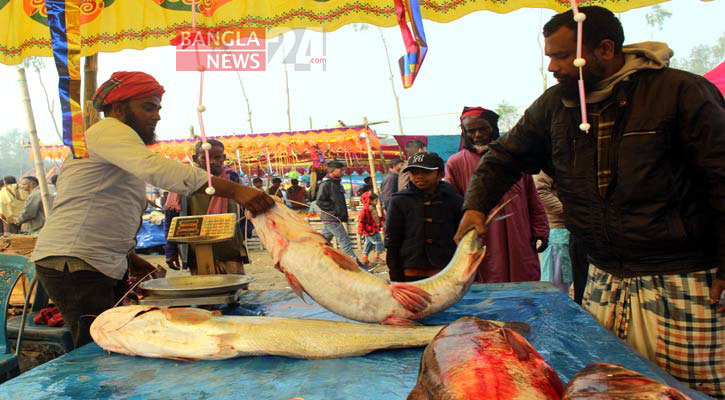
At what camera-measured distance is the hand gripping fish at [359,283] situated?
1873 mm

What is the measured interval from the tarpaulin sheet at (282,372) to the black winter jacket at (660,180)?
14.3 inches

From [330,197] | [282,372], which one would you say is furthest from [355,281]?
[330,197]

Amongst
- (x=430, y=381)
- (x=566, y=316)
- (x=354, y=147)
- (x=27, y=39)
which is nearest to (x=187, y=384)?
(x=430, y=381)

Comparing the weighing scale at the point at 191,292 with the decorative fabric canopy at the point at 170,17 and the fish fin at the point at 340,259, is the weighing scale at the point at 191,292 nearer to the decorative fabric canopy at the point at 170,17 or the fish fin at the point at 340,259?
the fish fin at the point at 340,259

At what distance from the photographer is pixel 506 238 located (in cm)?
350

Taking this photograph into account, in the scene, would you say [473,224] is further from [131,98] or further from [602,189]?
[131,98]

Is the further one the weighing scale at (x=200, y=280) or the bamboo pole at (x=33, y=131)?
the bamboo pole at (x=33, y=131)

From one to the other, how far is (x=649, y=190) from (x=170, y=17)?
A: 325 cm

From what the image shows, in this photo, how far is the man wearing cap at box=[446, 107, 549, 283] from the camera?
11.4ft

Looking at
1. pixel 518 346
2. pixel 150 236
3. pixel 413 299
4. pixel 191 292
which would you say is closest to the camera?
pixel 518 346

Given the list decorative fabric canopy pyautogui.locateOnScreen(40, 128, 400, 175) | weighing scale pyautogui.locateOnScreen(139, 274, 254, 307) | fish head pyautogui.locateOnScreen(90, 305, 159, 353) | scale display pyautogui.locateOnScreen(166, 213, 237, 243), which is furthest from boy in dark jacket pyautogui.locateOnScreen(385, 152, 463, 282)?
decorative fabric canopy pyautogui.locateOnScreen(40, 128, 400, 175)

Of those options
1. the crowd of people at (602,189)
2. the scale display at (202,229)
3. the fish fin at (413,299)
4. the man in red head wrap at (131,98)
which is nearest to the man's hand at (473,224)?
the crowd of people at (602,189)

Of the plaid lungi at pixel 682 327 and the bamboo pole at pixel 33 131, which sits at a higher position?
the bamboo pole at pixel 33 131

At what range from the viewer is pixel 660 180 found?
5.51 feet
